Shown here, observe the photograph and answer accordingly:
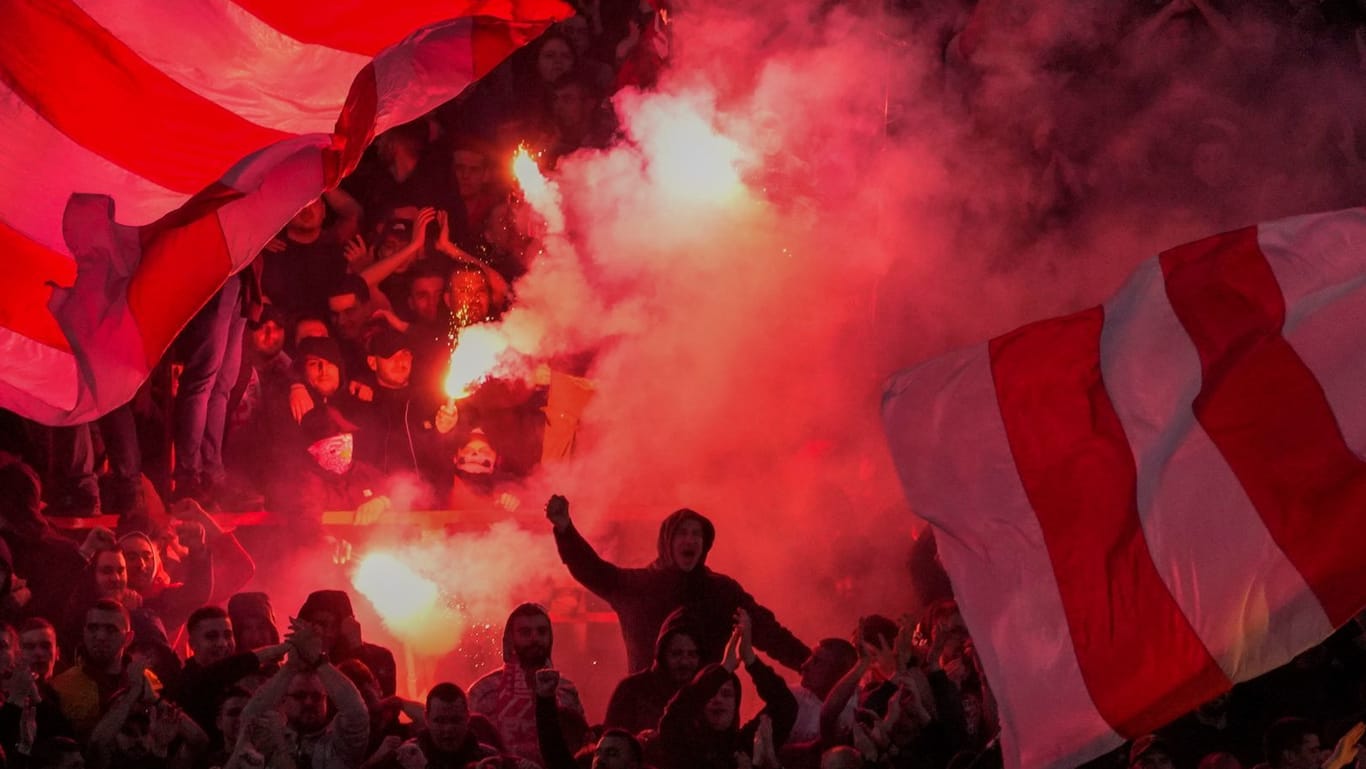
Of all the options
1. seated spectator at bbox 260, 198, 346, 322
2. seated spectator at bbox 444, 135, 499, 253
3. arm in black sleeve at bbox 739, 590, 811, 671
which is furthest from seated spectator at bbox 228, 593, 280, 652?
seated spectator at bbox 444, 135, 499, 253

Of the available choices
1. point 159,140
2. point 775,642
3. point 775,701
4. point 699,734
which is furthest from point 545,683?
point 159,140

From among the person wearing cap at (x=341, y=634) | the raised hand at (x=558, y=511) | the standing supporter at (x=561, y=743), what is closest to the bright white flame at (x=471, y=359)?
the raised hand at (x=558, y=511)

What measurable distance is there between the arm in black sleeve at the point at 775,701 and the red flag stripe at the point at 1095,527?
1207mm

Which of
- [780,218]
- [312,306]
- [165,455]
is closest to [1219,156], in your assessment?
[780,218]

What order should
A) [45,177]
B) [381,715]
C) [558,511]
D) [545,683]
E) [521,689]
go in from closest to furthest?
[545,683], [381,715], [521,689], [558,511], [45,177]

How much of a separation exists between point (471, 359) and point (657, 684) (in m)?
2.26

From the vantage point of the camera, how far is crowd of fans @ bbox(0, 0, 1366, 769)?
203 inches

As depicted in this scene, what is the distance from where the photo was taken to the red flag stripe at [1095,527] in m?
4.36

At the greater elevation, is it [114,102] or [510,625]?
[114,102]

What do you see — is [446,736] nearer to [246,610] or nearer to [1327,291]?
[246,610]

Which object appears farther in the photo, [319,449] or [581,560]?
[319,449]

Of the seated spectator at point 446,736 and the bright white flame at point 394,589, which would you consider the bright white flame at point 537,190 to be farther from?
the seated spectator at point 446,736

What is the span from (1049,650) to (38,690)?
8.87 ft

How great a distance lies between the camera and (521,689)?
17.8ft
